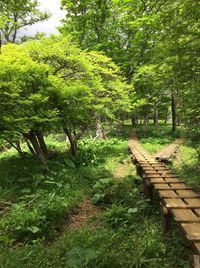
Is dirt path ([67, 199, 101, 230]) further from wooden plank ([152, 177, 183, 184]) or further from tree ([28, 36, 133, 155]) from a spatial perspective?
tree ([28, 36, 133, 155])

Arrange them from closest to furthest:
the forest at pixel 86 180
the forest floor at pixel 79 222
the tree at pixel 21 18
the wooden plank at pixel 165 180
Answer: the forest floor at pixel 79 222, the forest at pixel 86 180, the wooden plank at pixel 165 180, the tree at pixel 21 18

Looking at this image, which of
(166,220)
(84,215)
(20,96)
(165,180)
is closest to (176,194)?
(166,220)

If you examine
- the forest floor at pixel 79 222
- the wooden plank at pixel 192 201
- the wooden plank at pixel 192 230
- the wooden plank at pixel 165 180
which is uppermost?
the wooden plank at pixel 192 230

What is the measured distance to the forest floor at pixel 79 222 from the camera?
466 cm

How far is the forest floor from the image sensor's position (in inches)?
183

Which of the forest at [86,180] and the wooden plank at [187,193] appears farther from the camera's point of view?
the wooden plank at [187,193]

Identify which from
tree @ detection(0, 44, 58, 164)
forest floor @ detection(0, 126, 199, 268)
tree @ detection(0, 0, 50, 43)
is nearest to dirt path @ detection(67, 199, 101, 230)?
forest floor @ detection(0, 126, 199, 268)

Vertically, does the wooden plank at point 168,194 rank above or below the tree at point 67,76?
below

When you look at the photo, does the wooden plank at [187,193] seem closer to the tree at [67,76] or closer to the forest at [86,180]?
the forest at [86,180]

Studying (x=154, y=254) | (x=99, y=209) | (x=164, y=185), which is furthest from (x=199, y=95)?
(x=154, y=254)

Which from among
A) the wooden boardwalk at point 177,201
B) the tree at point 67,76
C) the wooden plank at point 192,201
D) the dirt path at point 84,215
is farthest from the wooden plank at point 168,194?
the tree at point 67,76

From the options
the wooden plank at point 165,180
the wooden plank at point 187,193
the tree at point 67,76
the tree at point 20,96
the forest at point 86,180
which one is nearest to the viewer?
the forest at point 86,180

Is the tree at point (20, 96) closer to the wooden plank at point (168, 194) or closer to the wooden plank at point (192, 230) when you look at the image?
the wooden plank at point (168, 194)

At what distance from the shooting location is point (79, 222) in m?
6.91
